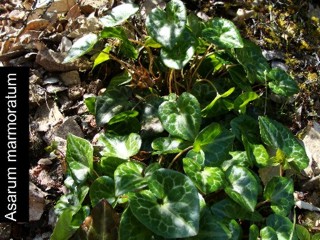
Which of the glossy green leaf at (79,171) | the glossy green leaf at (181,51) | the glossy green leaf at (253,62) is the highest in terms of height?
the glossy green leaf at (181,51)

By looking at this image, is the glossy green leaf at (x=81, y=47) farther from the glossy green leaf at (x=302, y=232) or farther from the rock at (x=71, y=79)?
the glossy green leaf at (x=302, y=232)

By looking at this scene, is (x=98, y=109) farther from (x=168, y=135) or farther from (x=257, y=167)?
(x=257, y=167)

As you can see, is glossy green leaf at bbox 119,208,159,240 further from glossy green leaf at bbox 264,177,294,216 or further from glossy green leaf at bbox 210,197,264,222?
glossy green leaf at bbox 264,177,294,216

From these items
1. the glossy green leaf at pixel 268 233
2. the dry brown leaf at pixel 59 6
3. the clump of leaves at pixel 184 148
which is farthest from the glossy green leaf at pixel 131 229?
the dry brown leaf at pixel 59 6

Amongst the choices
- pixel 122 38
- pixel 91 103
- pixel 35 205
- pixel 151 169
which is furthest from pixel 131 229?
pixel 122 38

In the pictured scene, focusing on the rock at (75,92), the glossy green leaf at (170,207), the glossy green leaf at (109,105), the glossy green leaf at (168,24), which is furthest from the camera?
the rock at (75,92)

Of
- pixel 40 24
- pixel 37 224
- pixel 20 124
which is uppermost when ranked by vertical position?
pixel 40 24

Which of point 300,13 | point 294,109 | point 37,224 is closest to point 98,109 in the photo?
point 37,224
